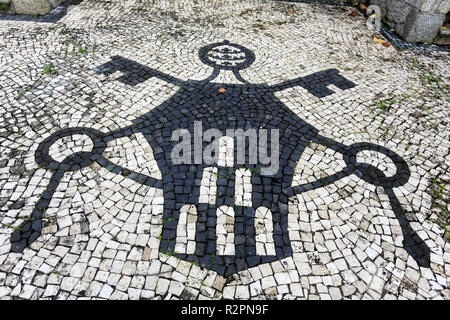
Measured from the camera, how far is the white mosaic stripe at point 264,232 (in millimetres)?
3780

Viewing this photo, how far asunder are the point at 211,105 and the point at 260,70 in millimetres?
1863

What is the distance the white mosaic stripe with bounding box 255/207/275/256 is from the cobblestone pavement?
0.06ft

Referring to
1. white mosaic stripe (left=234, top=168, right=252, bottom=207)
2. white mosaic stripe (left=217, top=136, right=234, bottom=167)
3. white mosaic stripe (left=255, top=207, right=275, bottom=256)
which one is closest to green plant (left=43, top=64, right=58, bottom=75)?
Result: white mosaic stripe (left=217, top=136, right=234, bottom=167)

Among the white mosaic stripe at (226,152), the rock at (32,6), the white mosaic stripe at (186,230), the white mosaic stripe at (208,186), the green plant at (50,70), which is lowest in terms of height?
the white mosaic stripe at (186,230)

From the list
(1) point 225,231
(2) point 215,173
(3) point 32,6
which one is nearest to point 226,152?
(2) point 215,173

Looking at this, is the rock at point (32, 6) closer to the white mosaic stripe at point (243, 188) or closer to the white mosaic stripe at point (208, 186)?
the white mosaic stripe at point (208, 186)

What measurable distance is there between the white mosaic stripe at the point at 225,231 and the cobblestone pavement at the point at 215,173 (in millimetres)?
16

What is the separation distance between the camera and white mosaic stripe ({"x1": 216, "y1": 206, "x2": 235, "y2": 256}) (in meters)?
3.76

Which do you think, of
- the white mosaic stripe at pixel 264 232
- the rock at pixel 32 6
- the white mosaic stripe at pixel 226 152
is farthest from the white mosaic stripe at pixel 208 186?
the rock at pixel 32 6

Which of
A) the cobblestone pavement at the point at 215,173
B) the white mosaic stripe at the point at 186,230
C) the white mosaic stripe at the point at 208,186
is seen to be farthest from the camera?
the white mosaic stripe at the point at 208,186

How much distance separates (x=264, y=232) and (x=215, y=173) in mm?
1190
